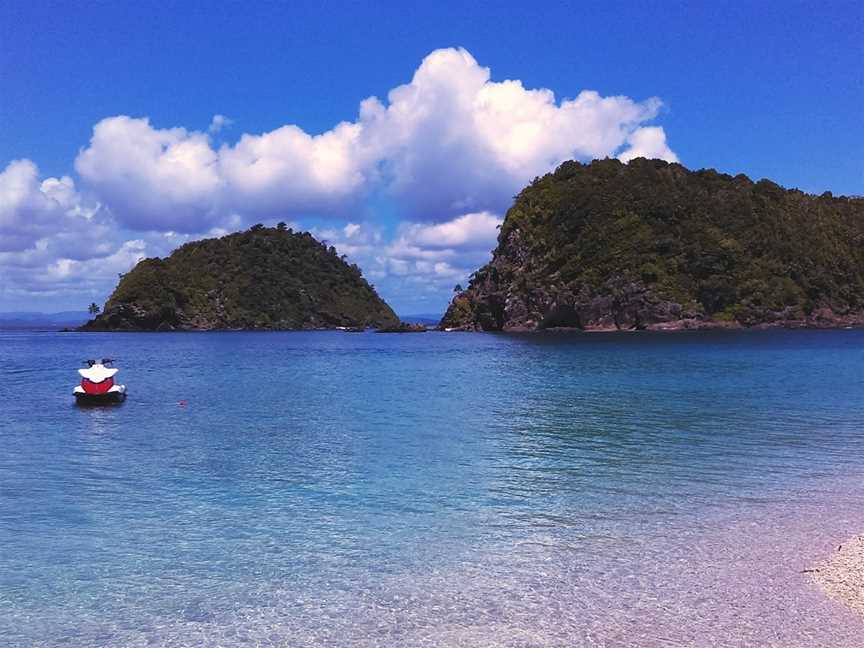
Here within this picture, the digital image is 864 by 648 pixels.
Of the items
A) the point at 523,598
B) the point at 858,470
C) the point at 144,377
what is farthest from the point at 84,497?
the point at 144,377

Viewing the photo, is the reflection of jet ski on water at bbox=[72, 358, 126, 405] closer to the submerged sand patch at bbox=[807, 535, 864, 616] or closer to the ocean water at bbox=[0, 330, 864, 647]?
the ocean water at bbox=[0, 330, 864, 647]

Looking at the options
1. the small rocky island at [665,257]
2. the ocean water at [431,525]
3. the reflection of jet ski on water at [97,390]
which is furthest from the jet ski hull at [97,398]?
the small rocky island at [665,257]

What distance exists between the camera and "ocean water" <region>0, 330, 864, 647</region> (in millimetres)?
10414

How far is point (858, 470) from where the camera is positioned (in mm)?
20844

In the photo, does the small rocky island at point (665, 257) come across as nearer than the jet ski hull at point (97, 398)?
No

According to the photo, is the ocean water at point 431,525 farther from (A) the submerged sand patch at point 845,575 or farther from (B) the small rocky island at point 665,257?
(B) the small rocky island at point 665,257

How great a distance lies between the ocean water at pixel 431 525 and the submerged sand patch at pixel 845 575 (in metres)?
0.35

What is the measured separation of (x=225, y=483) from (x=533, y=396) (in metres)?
27.0

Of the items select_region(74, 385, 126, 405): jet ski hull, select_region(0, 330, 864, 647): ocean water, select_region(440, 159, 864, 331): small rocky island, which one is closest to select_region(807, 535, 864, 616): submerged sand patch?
select_region(0, 330, 864, 647): ocean water

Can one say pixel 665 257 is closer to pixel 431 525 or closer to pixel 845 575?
pixel 431 525

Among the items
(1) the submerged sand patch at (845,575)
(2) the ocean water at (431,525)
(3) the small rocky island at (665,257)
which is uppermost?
(3) the small rocky island at (665,257)

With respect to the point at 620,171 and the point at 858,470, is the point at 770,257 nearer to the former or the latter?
the point at 620,171

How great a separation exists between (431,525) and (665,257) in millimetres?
159655

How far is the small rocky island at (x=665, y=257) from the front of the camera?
160m
